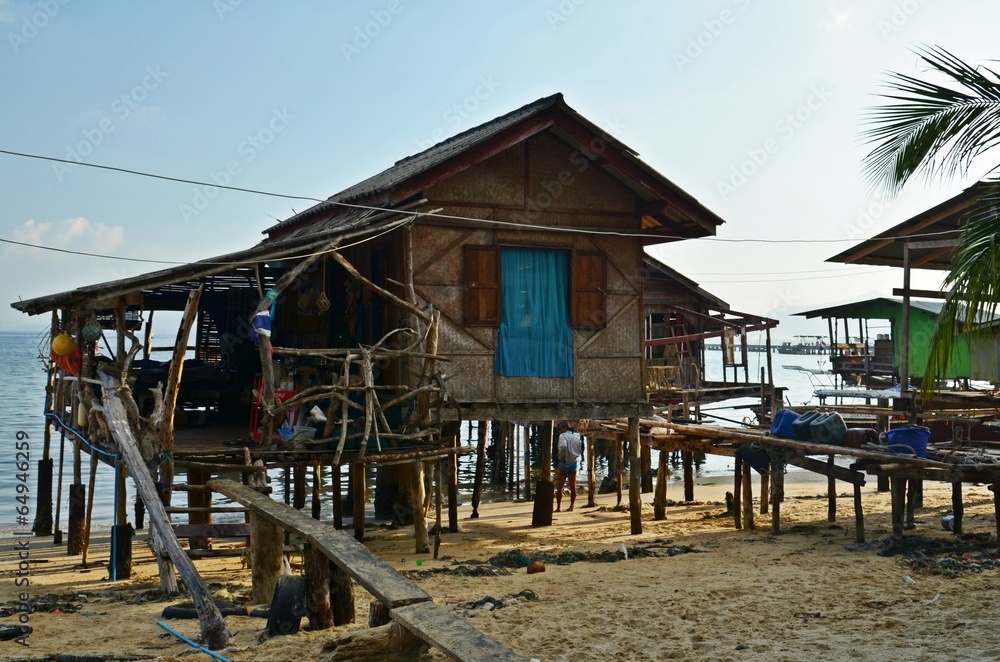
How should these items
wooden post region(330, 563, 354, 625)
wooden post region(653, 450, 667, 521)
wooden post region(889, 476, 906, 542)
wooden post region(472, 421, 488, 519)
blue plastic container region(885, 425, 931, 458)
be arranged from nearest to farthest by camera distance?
wooden post region(330, 563, 354, 625), wooden post region(889, 476, 906, 542), blue plastic container region(885, 425, 931, 458), wooden post region(653, 450, 667, 521), wooden post region(472, 421, 488, 519)

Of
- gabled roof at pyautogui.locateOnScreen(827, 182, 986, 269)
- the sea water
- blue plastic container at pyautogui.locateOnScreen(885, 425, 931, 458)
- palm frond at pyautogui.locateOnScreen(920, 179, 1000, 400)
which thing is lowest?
the sea water

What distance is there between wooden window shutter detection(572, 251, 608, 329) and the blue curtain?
160 mm

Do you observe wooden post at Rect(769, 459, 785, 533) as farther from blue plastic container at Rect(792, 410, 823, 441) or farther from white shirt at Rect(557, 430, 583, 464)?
white shirt at Rect(557, 430, 583, 464)

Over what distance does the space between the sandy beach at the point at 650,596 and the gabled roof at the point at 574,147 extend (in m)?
5.19

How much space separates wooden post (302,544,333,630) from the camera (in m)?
7.23

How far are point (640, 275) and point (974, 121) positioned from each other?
706 cm

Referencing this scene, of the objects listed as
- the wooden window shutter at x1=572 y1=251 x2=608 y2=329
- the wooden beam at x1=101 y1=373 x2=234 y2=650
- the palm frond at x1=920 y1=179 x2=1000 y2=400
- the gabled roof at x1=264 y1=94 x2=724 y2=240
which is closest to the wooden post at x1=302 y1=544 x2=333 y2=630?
the wooden beam at x1=101 y1=373 x2=234 y2=650

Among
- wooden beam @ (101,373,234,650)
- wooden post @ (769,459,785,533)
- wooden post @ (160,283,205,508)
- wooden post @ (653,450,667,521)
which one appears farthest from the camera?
wooden post @ (653,450,667,521)

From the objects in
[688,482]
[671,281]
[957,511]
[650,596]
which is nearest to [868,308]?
[671,281]

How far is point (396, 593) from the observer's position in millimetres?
5820

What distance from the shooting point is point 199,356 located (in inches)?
816

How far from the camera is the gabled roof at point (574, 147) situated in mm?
13016

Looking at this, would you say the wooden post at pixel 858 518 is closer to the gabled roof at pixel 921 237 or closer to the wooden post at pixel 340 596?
the gabled roof at pixel 921 237

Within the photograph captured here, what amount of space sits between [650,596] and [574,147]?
7431mm
